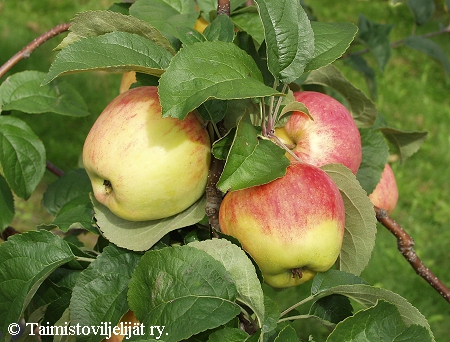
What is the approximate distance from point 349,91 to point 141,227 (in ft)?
1.56

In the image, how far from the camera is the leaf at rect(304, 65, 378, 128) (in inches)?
38.4

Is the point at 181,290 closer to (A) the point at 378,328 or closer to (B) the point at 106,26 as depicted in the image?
(A) the point at 378,328

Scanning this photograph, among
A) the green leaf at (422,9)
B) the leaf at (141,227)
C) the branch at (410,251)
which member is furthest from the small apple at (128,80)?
the green leaf at (422,9)

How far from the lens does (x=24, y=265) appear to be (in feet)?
2.56

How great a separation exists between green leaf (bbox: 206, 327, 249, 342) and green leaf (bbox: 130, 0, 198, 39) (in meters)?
0.48

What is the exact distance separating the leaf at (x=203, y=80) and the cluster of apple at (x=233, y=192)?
133 mm

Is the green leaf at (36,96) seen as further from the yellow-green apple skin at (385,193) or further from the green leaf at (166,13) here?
the yellow-green apple skin at (385,193)

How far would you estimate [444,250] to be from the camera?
95.7 inches

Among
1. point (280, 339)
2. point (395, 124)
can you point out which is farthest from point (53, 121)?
point (280, 339)

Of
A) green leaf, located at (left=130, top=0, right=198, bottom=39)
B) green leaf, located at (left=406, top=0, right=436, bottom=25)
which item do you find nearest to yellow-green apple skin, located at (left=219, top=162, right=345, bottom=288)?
green leaf, located at (left=130, top=0, right=198, bottom=39)

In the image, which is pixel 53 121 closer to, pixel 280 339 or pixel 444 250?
pixel 444 250

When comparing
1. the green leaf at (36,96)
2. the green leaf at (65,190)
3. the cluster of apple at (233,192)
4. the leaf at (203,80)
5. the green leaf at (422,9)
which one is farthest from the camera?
the green leaf at (422,9)

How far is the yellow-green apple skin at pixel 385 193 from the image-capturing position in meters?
1.10

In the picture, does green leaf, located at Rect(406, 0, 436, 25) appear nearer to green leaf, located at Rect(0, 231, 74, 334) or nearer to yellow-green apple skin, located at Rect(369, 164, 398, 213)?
yellow-green apple skin, located at Rect(369, 164, 398, 213)
